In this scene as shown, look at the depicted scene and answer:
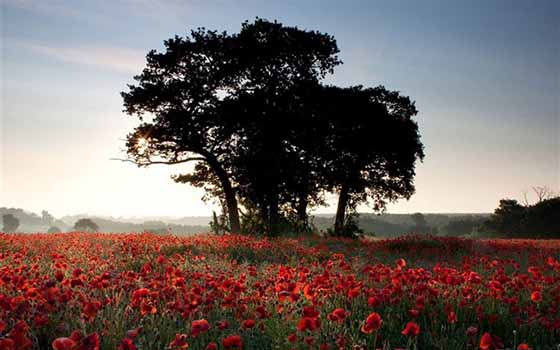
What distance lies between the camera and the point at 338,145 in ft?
82.8

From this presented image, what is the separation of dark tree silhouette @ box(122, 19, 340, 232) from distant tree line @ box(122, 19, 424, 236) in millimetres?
51

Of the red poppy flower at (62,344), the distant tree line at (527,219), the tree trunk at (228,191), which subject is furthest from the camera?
the distant tree line at (527,219)

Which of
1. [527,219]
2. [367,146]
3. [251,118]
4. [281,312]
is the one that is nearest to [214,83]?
[251,118]

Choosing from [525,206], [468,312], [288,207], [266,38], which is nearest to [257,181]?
[288,207]

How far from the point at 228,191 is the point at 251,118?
4181 mm

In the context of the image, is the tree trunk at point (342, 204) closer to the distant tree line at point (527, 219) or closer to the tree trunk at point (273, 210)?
the tree trunk at point (273, 210)

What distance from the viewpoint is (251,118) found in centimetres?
2212

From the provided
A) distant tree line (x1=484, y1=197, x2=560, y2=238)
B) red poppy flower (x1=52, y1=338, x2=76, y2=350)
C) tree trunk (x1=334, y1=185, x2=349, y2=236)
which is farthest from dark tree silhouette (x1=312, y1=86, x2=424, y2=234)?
distant tree line (x1=484, y1=197, x2=560, y2=238)

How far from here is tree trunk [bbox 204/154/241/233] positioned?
2338cm

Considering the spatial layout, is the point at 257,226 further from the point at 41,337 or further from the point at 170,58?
the point at 41,337

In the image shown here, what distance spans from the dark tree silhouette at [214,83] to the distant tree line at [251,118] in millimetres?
51

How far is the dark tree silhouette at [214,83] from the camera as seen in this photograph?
22.4 m

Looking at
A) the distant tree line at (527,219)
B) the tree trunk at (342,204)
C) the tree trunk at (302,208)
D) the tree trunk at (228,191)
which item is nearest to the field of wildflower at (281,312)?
the tree trunk at (302,208)

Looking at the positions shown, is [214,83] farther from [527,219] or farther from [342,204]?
[527,219]
